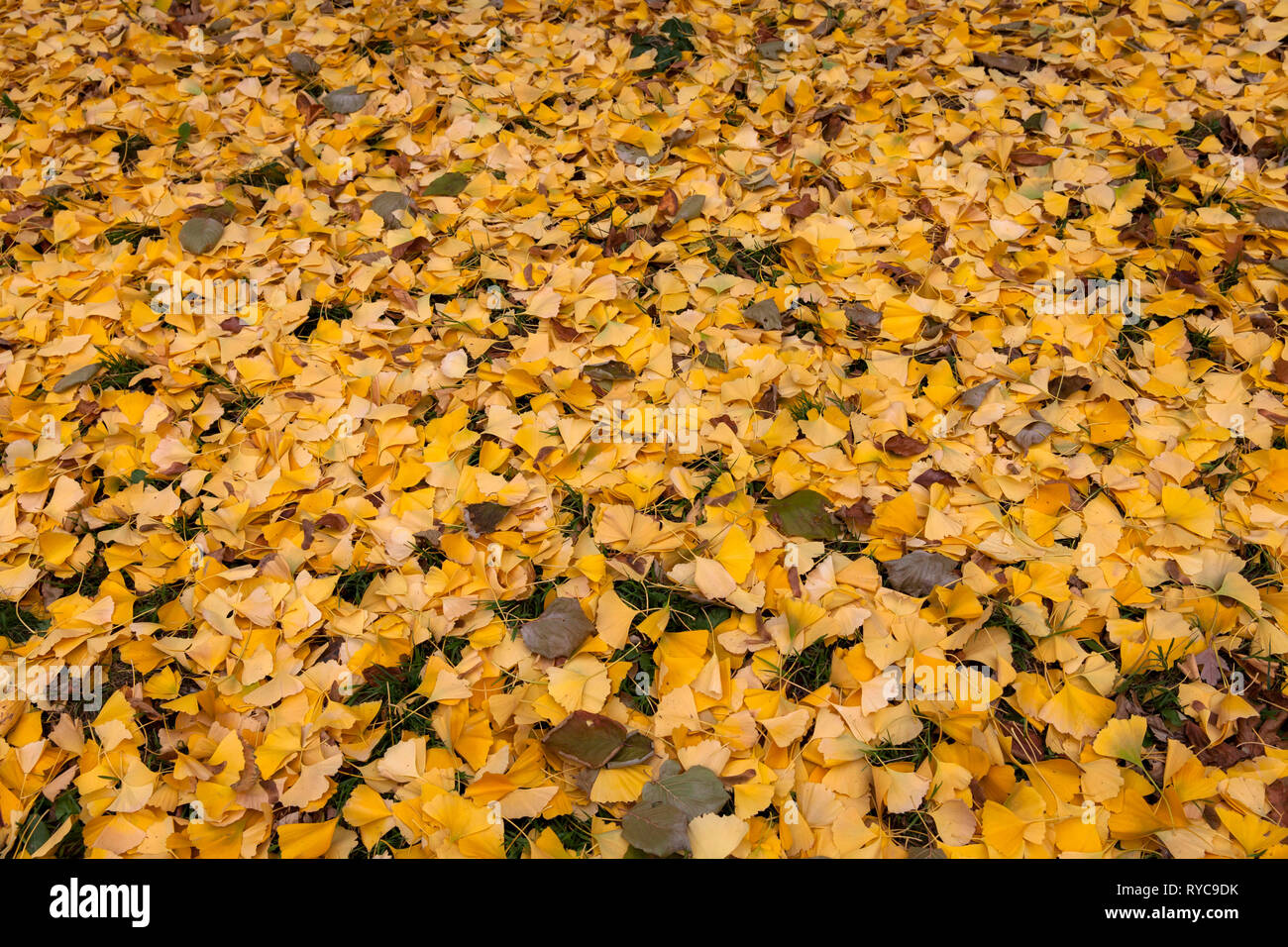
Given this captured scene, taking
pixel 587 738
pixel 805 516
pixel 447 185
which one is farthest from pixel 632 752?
pixel 447 185

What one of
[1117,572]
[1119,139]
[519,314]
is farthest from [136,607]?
[1119,139]

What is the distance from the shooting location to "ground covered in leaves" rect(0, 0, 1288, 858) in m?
1.21

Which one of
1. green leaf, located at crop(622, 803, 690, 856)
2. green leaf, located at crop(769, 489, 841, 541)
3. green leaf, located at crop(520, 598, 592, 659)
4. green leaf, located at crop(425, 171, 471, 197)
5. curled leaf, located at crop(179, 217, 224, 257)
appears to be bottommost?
green leaf, located at crop(622, 803, 690, 856)

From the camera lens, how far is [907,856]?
1.13 metres

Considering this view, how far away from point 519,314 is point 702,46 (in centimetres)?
122

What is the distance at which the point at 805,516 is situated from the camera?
147 centimetres

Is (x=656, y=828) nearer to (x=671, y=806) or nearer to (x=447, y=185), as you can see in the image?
(x=671, y=806)

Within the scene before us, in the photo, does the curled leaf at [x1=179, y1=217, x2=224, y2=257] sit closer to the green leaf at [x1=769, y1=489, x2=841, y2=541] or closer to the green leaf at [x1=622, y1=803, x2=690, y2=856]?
the green leaf at [x1=769, y1=489, x2=841, y2=541]

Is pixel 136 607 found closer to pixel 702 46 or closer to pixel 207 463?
pixel 207 463

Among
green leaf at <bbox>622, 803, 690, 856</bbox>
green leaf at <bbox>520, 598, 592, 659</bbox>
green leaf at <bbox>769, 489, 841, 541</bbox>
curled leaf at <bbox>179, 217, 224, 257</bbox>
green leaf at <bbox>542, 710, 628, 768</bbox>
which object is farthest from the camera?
curled leaf at <bbox>179, 217, 224, 257</bbox>

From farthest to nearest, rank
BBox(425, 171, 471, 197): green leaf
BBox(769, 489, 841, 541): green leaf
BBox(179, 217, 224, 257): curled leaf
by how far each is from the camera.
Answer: BBox(425, 171, 471, 197): green leaf
BBox(179, 217, 224, 257): curled leaf
BBox(769, 489, 841, 541): green leaf

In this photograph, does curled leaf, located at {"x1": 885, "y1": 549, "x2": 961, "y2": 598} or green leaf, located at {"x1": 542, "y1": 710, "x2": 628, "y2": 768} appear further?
curled leaf, located at {"x1": 885, "y1": 549, "x2": 961, "y2": 598}

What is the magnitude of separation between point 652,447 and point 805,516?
1.04ft

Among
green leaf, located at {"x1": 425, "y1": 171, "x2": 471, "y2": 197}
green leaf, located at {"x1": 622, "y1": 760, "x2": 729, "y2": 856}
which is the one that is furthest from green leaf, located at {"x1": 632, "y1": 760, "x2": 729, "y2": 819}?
Result: green leaf, located at {"x1": 425, "y1": 171, "x2": 471, "y2": 197}
